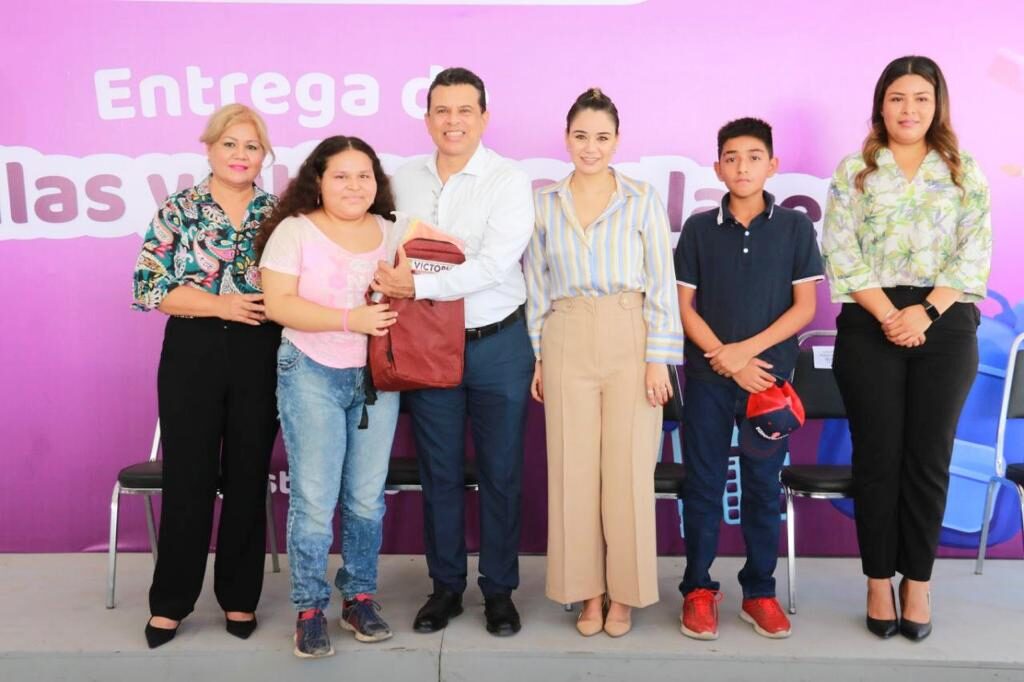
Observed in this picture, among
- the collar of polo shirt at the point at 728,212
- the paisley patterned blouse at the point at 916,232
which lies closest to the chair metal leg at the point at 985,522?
the paisley patterned blouse at the point at 916,232

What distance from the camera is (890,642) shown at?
106 inches

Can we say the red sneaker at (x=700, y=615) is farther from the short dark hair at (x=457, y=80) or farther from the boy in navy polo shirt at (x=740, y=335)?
the short dark hair at (x=457, y=80)

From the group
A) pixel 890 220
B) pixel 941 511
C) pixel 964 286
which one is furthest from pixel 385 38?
pixel 941 511

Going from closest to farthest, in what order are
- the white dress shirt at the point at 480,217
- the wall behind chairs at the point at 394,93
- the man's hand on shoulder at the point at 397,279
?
the man's hand on shoulder at the point at 397,279
the white dress shirt at the point at 480,217
the wall behind chairs at the point at 394,93

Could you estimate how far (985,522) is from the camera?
132 inches

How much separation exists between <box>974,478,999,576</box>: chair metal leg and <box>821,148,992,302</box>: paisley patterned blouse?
1.05 m

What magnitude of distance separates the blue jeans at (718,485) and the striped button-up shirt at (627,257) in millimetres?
231

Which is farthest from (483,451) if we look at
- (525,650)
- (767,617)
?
(767,617)

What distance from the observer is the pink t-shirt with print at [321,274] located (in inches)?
97.1

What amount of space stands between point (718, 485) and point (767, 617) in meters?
0.44

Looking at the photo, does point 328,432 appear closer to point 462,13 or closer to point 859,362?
point 859,362

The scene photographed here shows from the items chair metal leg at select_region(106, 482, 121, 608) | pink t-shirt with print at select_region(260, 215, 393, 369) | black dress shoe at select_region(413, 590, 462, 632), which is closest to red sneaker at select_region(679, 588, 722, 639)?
black dress shoe at select_region(413, 590, 462, 632)

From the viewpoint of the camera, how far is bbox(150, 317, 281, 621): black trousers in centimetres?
260

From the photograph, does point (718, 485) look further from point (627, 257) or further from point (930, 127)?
point (930, 127)
